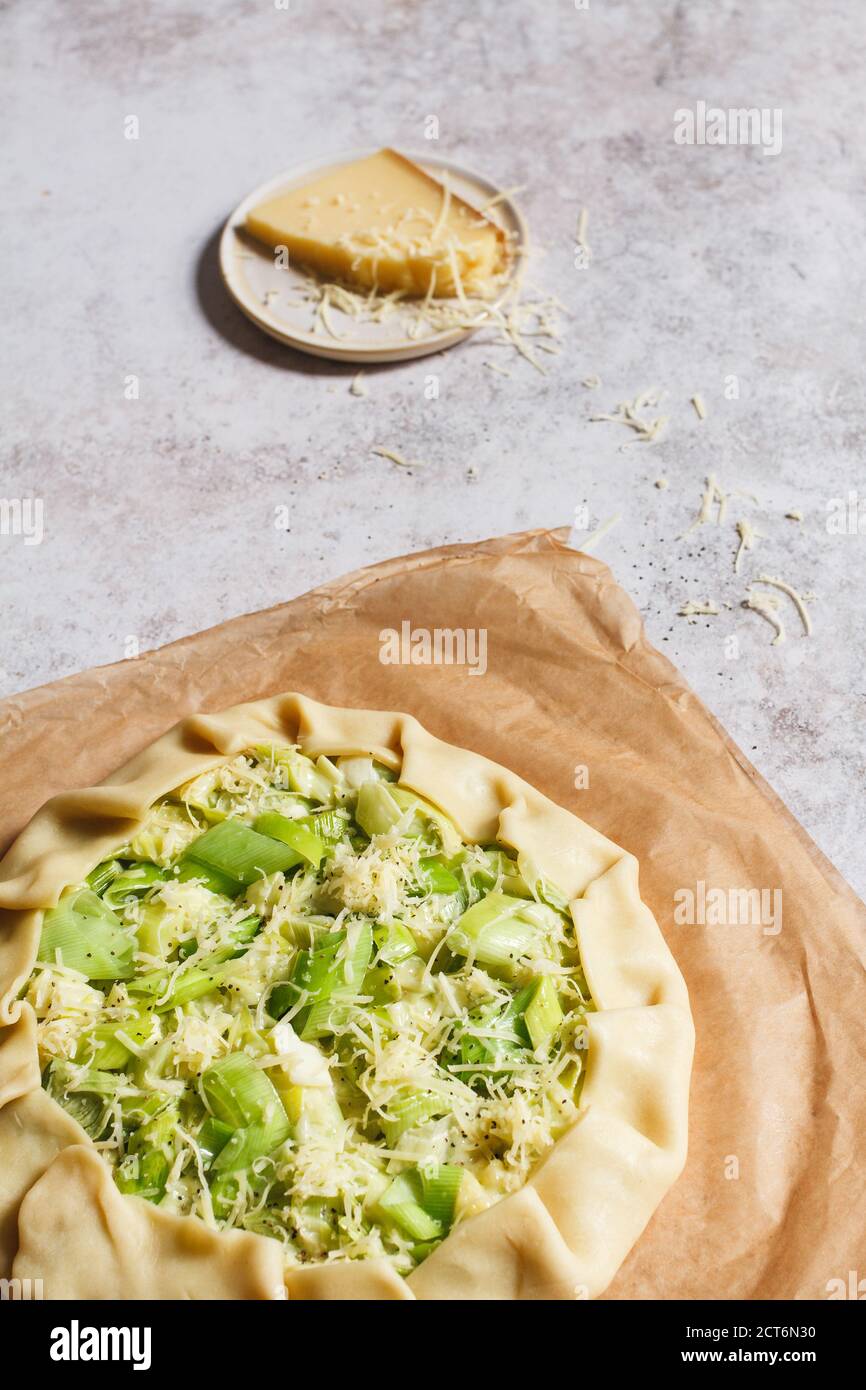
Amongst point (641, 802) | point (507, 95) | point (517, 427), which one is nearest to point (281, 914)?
point (641, 802)

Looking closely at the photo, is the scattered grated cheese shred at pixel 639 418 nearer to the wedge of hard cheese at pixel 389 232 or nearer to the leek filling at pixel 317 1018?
the wedge of hard cheese at pixel 389 232

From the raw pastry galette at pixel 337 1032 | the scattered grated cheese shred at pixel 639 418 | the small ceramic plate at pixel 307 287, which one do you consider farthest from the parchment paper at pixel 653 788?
the small ceramic plate at pixel 307 287

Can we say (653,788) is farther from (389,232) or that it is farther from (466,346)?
(389,232)

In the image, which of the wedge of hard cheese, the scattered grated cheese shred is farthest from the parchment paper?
the wedge of hard cheese

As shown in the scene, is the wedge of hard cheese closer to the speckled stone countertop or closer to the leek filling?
the speckled stone countertop
